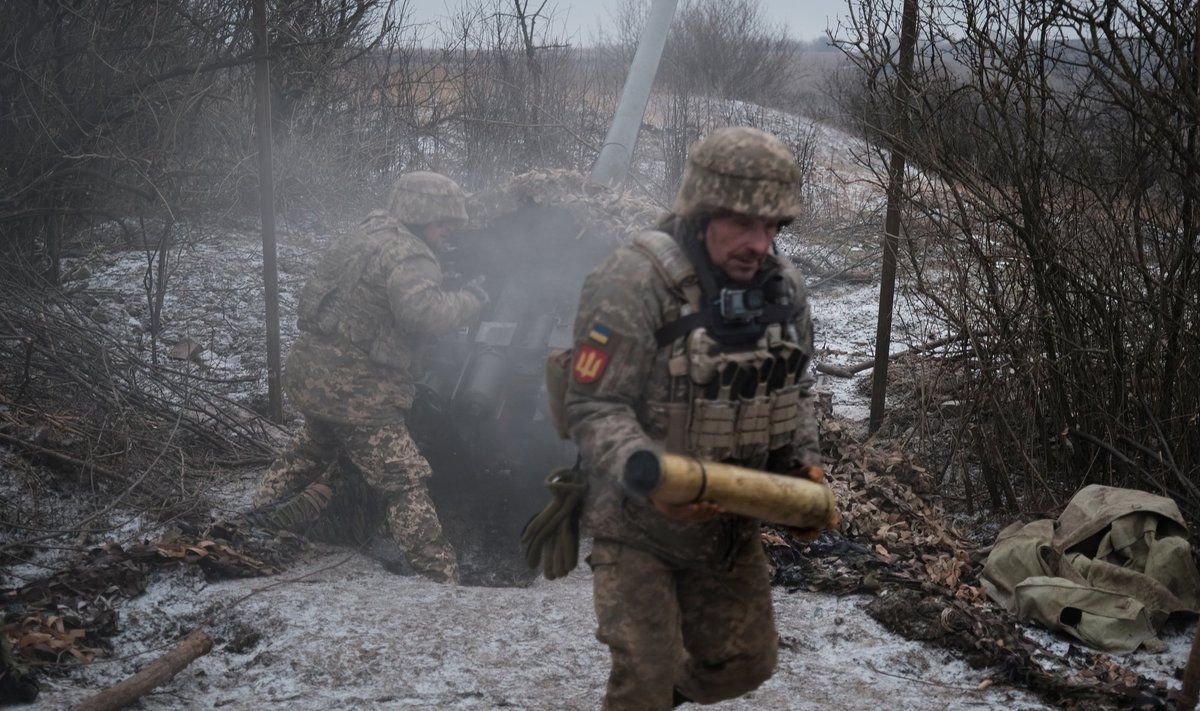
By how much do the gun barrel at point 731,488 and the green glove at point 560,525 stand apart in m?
0.58

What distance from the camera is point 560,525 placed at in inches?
121

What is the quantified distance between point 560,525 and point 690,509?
2.18 ft

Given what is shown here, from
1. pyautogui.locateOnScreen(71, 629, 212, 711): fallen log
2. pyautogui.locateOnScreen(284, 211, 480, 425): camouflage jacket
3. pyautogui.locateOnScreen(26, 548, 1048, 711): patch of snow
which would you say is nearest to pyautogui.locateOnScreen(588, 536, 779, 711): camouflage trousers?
pyautogui.locateOnScreen(26, 548, 1048, 711): patch of snow

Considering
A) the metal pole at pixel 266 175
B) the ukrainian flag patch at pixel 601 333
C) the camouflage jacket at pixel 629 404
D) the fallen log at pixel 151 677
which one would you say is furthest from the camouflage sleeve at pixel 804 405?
the metal pole at pixel 266 175

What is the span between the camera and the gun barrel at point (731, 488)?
239 cm

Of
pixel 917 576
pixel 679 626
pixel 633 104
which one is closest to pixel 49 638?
pixel 679 626

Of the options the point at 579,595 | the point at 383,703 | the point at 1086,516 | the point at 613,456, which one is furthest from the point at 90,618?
the point at 1086,516

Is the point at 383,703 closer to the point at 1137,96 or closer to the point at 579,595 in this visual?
the point at 579,595

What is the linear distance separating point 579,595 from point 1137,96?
352 centimetres

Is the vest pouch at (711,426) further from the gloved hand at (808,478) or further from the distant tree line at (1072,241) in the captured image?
the distant tree line at (1072,241)

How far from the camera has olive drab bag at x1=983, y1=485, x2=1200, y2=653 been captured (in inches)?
172

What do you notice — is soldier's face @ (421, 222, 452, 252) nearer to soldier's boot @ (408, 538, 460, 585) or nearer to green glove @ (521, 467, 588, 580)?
soldier's boot @ (408, 538, 460, 585)

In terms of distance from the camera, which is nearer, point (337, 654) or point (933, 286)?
point (337, 654)

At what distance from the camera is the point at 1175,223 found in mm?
5094
